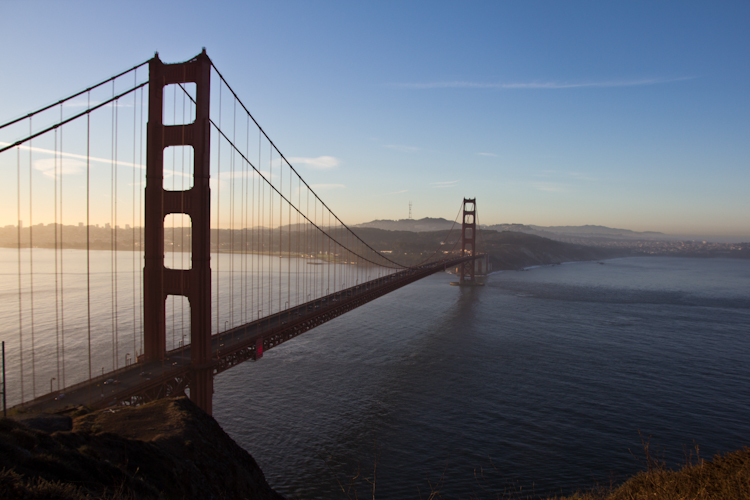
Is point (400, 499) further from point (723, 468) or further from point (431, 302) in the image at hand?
point (431, 302)

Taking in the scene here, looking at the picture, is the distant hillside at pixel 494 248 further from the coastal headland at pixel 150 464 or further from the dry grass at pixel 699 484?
the coastal headland at pixel 150 464

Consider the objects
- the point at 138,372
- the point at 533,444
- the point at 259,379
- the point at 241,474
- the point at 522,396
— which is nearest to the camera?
the point at 241,474

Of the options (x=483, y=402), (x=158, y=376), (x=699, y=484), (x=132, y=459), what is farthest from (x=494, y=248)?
(x=132, y=459)

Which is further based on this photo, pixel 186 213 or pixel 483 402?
pixel 483 402

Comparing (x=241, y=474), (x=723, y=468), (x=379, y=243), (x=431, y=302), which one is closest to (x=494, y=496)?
(x=723, y=468)

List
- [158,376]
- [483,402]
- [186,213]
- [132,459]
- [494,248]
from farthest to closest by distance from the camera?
[494,248]
[483,402]
[186,213]
[158,376]
[132,459]

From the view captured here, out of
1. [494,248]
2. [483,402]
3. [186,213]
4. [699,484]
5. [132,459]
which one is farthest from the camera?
[494,248]

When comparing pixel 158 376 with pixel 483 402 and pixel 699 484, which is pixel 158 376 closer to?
pixel 699 484

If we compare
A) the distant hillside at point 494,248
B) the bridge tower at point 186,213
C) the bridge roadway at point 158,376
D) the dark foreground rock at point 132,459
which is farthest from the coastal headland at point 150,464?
the distant hillside at point 494,248
